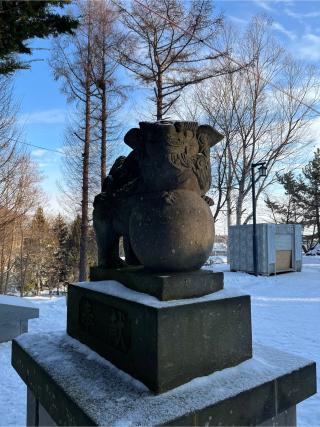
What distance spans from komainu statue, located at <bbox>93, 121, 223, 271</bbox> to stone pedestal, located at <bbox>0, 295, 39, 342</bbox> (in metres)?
3.81

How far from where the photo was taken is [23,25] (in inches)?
178

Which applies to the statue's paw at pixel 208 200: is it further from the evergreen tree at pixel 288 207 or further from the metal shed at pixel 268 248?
the evergreen tree at pixel 288 207

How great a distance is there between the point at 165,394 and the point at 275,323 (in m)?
5.08

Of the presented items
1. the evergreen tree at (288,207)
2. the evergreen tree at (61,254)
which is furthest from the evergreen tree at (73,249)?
the evergreen tree at (288,207)

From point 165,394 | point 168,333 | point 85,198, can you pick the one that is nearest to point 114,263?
point 168,333

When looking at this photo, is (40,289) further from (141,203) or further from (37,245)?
(141,203)

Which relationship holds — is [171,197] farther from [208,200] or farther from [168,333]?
[168,333]

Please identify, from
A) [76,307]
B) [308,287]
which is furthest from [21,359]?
[308,287]

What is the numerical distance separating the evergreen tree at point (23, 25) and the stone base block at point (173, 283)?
4.30 metres

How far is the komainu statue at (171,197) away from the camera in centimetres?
154

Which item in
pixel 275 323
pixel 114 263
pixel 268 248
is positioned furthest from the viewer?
pixel 268 248

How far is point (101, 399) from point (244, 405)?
0.57m

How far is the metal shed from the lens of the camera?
11.4 m

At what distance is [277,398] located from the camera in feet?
4.77
